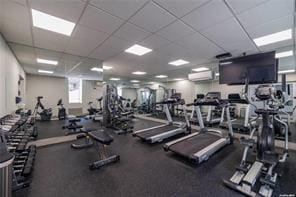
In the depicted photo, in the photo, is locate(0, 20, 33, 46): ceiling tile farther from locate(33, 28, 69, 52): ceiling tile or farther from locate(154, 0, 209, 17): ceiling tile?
locate(154, 0, 209, 17): ceiling tile

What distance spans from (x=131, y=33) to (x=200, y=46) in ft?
6.37

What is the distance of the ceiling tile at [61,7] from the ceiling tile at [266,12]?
2.60m

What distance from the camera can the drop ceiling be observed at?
192 centimetres

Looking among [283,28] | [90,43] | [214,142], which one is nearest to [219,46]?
[283,28]

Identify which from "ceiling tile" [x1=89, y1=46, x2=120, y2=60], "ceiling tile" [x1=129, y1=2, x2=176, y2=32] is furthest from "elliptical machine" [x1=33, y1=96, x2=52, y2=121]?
"ceiling tile" [x1=129, y1=2, x2=176, y2=32]

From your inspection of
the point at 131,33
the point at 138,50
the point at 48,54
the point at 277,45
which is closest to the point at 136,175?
the point at 131,33

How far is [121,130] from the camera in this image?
14.3ft

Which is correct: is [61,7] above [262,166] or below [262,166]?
above

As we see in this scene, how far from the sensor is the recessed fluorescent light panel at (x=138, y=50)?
11.9 feet

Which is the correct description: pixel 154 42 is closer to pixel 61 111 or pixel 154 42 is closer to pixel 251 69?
pixel 251 69

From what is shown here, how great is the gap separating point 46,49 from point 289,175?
5.61 m

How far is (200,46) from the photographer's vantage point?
353 centimetres

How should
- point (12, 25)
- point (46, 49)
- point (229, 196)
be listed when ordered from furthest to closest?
point (46, 49) < point (12, 25) < point (229, 196)

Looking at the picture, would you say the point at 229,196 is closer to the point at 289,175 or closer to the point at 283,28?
the point at 289,175
